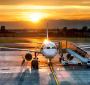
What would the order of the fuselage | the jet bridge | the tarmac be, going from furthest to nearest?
the jet bridge → the fuselage → the tarmac

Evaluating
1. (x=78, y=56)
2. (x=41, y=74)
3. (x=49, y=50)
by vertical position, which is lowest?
(x=41, y=74)

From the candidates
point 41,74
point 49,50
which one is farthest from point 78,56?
point 41,74

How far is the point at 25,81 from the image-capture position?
37.5 m

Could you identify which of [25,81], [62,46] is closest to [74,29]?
[62,46]

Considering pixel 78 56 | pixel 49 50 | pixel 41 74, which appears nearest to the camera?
pixel 41 74

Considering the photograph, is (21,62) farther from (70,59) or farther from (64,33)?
(64,33)

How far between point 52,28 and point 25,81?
368 ft

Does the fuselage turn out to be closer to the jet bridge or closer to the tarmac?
the tarmac

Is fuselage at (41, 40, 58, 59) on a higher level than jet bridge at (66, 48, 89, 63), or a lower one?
higher

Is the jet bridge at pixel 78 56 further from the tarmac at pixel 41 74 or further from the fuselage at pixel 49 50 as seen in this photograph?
the fuselage at pixel 49 50

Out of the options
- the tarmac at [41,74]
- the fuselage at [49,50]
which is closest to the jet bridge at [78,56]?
the tarmac at [41,74]

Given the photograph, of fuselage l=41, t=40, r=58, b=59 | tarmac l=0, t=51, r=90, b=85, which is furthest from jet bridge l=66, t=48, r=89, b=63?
fuselage l=41, t=40, r=58, b=59

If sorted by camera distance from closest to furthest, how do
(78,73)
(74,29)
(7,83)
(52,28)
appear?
(7,83)
(78,73)
(74,29)
(52,28)

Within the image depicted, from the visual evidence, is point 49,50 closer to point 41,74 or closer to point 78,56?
point 41,74
